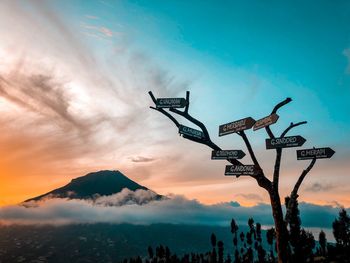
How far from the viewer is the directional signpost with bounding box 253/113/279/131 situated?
1138cm

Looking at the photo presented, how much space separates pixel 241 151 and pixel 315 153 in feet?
8.45

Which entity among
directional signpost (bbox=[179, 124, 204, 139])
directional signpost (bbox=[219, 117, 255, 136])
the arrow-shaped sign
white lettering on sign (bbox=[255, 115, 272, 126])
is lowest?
the arrow-shaped sign

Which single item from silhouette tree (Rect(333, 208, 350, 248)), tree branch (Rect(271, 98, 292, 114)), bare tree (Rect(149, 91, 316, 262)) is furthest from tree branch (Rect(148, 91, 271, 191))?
silhouette tree (Rect(333, 208, 350, 248))

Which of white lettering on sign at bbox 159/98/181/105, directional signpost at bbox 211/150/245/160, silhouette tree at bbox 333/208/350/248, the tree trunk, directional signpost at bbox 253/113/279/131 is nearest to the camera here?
the tree trunk

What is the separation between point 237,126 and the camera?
11.8m

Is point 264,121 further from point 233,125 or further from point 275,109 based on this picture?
point 233,125

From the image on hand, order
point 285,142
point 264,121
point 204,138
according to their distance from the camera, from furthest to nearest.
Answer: point 204,138
point 264,121
point 285,142

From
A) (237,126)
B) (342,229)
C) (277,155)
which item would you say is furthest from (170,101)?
(342,229)

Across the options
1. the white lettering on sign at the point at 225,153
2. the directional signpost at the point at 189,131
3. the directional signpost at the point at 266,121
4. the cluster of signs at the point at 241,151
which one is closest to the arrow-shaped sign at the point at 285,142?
the cluster of signs at the point at 241,151

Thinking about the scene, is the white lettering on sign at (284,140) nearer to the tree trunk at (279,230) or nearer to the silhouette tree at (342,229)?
the tree trunk at (279,230)

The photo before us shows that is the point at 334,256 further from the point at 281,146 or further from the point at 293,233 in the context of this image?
the point at 281,146

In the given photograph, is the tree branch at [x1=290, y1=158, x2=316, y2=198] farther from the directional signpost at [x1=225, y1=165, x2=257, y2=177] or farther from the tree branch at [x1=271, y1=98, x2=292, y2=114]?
the tree branch at [x1=271, y1=98, x2=292, y2=114]

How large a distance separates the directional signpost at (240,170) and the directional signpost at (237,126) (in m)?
1.34

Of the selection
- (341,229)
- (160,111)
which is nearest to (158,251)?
(341,229)
